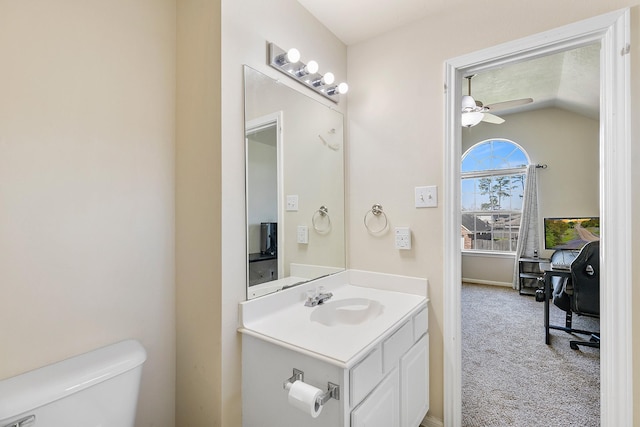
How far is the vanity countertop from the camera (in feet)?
3.32

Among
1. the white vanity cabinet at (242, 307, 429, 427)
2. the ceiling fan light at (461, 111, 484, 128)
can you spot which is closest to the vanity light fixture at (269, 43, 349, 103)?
the white vanity cabinet at (242, 307, 429, 427)

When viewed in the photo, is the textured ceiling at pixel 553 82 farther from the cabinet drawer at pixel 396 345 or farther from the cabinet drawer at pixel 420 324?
the cabinet drawer at pixel 396 345

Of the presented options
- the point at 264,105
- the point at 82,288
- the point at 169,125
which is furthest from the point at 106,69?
the point at 82,288

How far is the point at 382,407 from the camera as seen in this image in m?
1.13

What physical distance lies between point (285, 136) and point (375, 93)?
66 cm

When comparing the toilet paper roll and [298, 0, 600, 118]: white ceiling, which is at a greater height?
[298, 0, 600, 118]: white ceiling

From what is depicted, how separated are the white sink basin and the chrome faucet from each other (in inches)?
1.0

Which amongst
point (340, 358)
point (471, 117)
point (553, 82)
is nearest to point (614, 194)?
point (340, 358)

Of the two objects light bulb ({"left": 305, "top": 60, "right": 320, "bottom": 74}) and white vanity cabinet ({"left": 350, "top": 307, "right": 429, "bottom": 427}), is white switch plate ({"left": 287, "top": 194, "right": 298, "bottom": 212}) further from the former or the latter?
white vanity cabinet ({"left": 350, "top": 307, "right": 429, "bottom": 427})

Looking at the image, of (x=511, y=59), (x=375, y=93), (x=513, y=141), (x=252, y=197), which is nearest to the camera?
(x=252, y=197)

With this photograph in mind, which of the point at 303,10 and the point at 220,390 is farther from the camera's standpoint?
the point at 303,10

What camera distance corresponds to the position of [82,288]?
1119mm

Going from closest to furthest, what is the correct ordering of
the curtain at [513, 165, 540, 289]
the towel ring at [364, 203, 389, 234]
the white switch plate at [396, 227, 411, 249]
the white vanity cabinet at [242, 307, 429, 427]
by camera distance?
the white vanity cabinet at [242, 307, 429, 427]
the white switch plate at [396, 227, 411, 249]
the towel ring at [364, 203, 389, 234]
the curtain at [513, 165, 540, 289]

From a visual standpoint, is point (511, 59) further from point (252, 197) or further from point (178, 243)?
point (178, 243)
